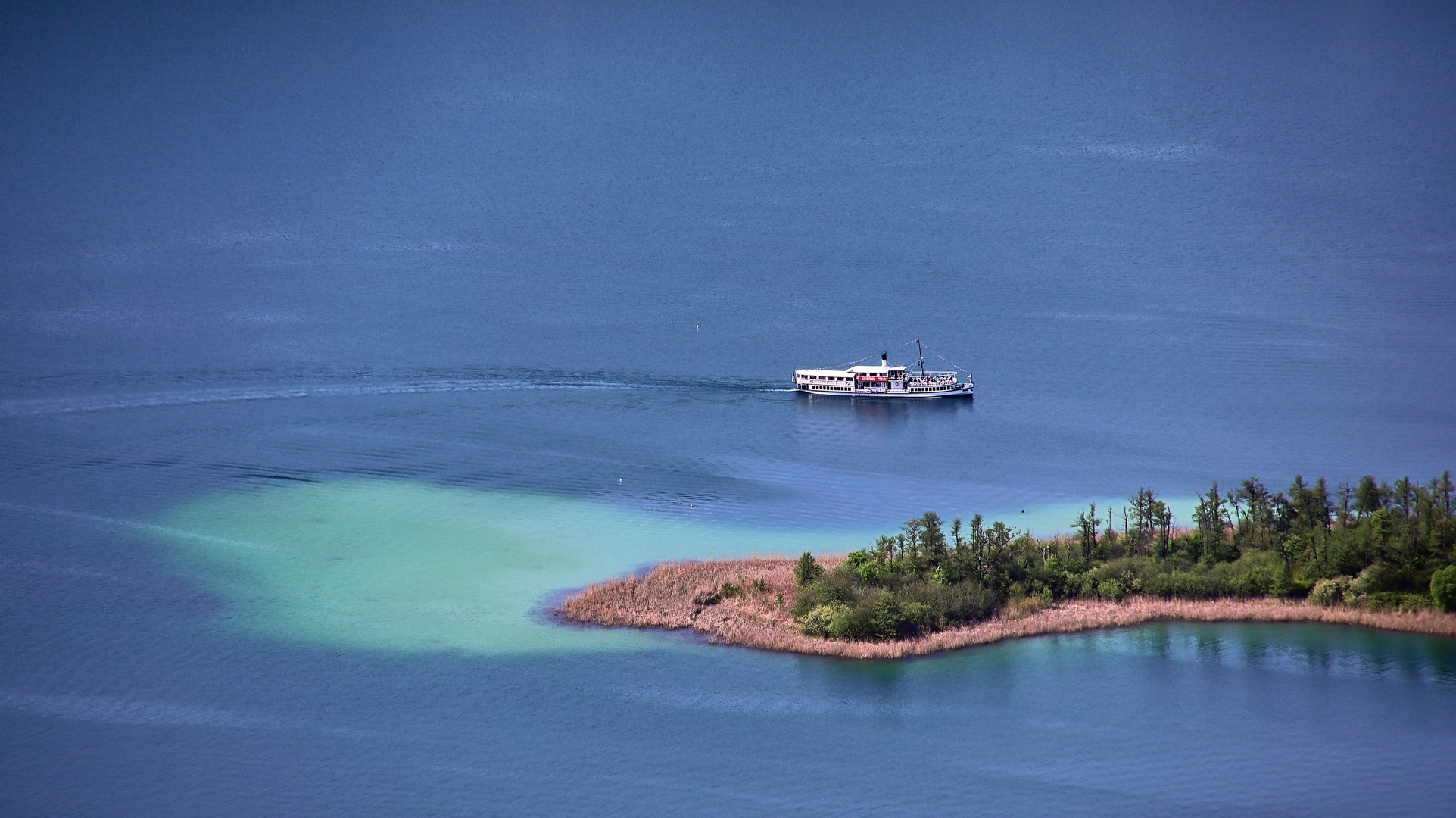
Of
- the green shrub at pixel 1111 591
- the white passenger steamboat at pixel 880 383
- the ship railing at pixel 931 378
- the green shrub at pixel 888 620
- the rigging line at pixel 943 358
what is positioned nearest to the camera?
the green shrub at pixel 888 620

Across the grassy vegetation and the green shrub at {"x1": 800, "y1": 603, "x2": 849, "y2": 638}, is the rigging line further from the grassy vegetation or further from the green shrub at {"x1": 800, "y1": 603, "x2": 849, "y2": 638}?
the green shrub at {"x1": 800, "y1": 603, "x2": 849, "y2": 638}

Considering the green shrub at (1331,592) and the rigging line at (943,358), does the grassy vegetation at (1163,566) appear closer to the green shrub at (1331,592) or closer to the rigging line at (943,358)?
the green shrub at (1331,592)

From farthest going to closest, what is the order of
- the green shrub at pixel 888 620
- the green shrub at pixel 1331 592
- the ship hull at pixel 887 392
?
1. the ship hull at pixel 887 392
2. the green shrub at pixel 1331 592
3. the green shrub at pixel 888 620

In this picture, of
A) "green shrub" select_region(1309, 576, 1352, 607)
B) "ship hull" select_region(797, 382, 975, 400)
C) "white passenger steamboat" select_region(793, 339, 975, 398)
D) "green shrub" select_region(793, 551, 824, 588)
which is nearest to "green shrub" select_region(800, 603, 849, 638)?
"green shrub" select_region(793, 551, 824, 588)

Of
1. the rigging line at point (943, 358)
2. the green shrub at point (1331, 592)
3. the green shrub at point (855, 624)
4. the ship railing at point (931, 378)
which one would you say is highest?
the rigging line at point (943, 358)

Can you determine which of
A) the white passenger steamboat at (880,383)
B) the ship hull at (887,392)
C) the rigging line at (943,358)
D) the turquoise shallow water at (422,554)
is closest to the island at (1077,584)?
the turquoise shallow water at (422,554)
